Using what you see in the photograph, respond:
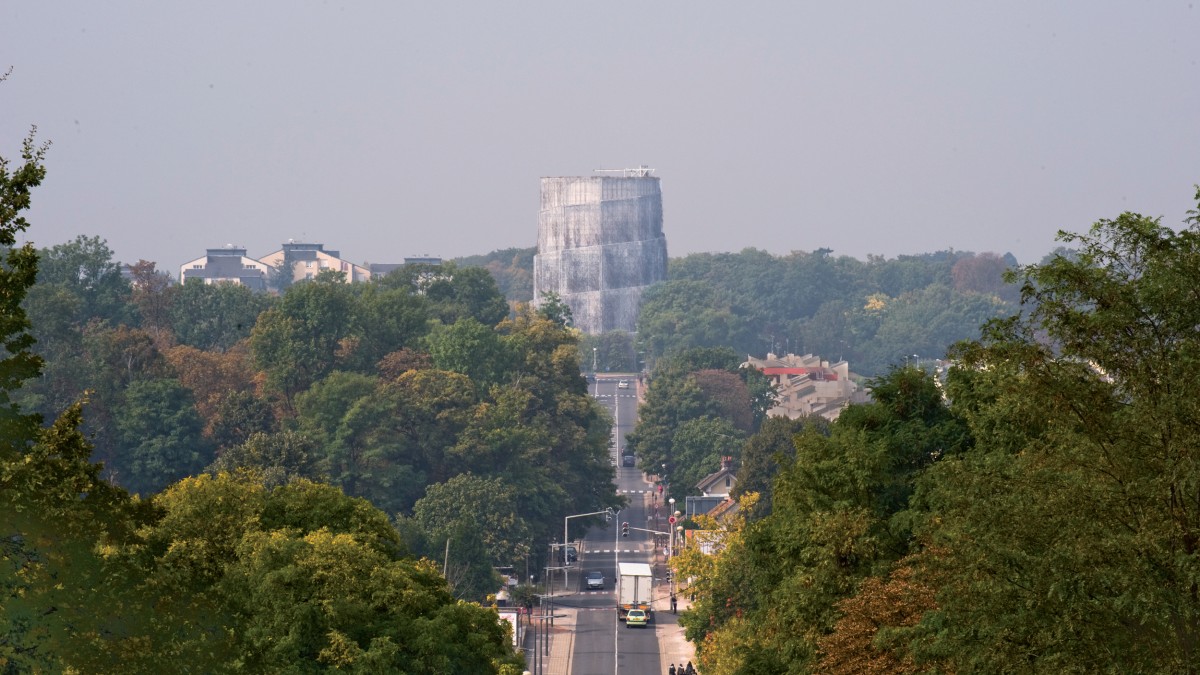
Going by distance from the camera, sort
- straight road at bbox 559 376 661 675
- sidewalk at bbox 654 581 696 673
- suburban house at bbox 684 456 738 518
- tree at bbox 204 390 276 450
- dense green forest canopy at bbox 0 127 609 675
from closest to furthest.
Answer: dense green forest canopy at bbox 0 127 609 675 < straight road at bbox 559 376 661 675 < sidewalk at bbox 654 581 696 673 < tree at bbox 204 390 276 450 < suburban house at bbox 684 456 738 518

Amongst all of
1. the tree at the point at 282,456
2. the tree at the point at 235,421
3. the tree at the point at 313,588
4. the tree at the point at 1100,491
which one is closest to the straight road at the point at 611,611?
the tree at the point at 282,456

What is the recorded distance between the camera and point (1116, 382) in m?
28.5

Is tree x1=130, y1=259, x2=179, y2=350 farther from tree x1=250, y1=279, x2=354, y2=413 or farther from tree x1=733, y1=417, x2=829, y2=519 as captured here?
tree x1=733, y1=417, x2=829, y2=519

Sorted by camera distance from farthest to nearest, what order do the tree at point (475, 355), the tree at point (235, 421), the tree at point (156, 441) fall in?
the tree at point (475, 355)
the tree at point (235, 421)
the tree at point (156, 441)

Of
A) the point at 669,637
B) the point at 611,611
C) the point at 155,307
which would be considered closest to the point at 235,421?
the point at 611,611

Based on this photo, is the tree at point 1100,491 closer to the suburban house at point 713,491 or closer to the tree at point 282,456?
the tree at point 282,456

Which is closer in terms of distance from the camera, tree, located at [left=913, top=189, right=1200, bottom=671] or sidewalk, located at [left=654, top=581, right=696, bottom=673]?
tree, located at [left=913, top=189, right=1200, bottom=671]

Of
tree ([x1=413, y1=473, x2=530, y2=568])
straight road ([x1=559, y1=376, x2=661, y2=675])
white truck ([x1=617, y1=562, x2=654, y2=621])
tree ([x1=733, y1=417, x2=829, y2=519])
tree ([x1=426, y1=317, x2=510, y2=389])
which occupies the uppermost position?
tree ([x1=426, y1=317, x2=510, y2=389])

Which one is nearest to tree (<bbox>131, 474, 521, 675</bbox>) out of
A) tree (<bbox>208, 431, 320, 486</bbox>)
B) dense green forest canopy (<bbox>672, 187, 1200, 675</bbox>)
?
dense green forest canopy (<bbox>672, 187, 1200, 675</bbox>)

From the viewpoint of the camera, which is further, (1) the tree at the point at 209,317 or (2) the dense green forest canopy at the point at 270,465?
(1) the tree at the point at 209,317

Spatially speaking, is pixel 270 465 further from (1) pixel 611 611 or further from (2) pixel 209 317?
(2) pixel 209 317

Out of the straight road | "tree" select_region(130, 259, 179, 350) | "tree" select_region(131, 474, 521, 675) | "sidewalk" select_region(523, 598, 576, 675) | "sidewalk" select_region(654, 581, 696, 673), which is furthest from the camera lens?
"tree" select_region(130, 259, 179, 350)

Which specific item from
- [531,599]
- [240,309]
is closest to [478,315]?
[240,309]

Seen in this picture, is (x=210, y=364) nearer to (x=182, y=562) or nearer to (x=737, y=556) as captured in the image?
(x=737, y=556)
